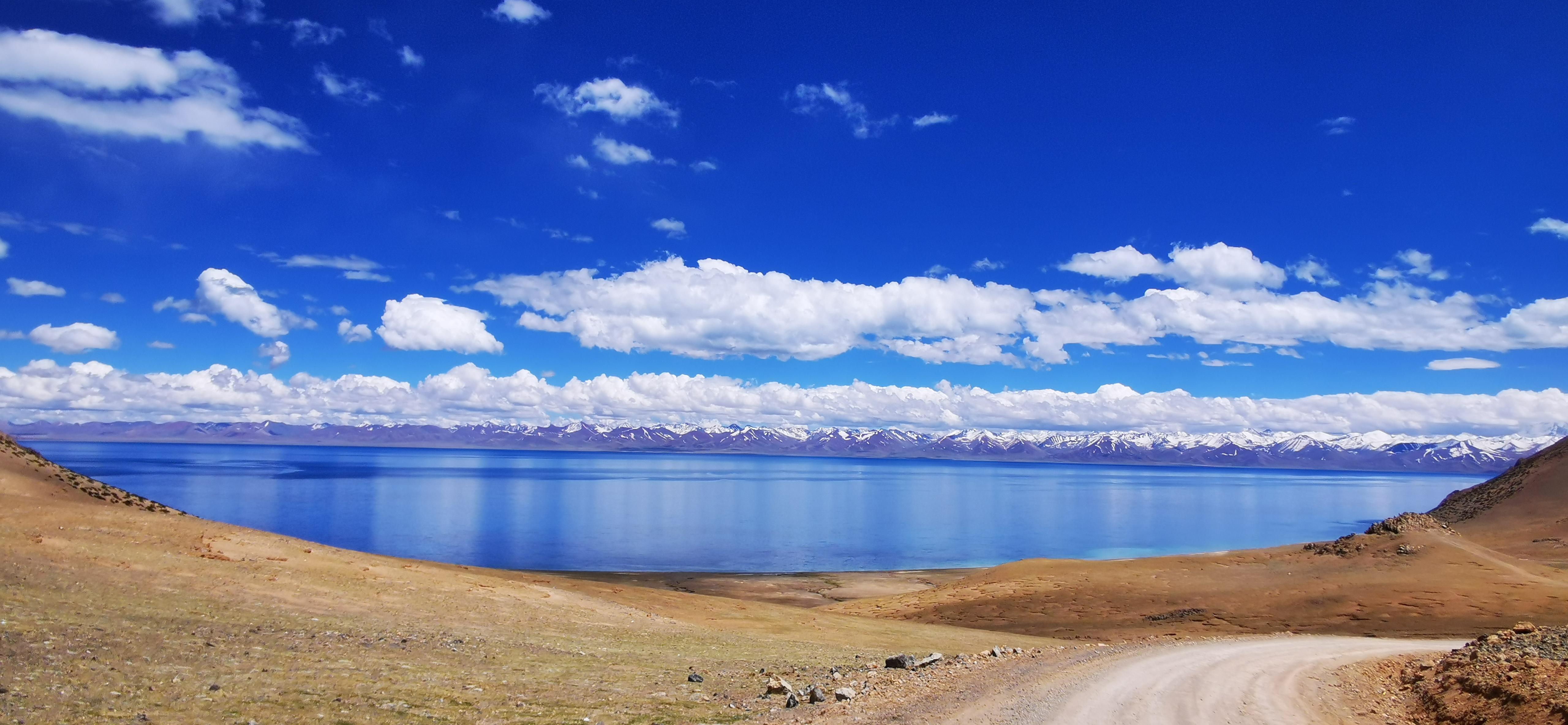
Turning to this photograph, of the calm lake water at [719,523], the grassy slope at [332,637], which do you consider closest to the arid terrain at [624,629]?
the grassy slope at [332,637]

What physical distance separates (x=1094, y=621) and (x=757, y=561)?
36.4m

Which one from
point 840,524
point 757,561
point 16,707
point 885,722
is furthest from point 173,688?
point 840,524

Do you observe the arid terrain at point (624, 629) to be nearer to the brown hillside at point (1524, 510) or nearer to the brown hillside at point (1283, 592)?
the brown hillside at point (1283, 592)

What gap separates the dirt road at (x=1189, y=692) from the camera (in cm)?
1418

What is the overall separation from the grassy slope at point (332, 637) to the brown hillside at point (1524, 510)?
46.7 meters

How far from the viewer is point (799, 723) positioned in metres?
13.1

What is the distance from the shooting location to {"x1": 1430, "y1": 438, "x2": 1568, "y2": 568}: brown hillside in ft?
183

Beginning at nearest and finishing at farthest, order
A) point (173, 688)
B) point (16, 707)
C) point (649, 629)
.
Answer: point (16, 707) < point (173, 688) < point (649, 629)

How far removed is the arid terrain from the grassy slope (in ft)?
0.30

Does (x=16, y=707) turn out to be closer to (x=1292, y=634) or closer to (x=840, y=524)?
(x=1292, y=634)

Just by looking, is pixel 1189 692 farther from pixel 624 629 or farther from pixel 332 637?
pixel 332 637

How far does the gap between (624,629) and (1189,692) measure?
16.2m

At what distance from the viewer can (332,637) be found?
1864cm

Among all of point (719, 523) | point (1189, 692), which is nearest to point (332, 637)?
point (1189, 692)
